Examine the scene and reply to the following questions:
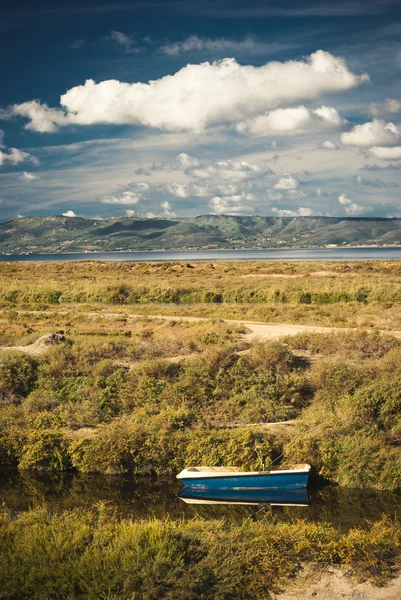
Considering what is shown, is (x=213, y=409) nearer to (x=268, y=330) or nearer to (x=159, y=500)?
(x=159, y=500)

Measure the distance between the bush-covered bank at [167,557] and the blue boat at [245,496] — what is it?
3.74 meters

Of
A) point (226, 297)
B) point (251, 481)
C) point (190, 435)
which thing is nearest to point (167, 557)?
point (251, 481)

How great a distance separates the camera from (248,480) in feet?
52.6

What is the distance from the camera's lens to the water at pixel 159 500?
14.9m

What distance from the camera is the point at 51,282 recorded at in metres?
72.8

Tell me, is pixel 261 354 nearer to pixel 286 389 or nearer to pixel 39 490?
pixel 286 389

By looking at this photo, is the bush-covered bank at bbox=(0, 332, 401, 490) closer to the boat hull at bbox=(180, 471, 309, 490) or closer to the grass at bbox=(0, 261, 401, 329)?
the boat hull at bbox=(180, 471, 309, 490)

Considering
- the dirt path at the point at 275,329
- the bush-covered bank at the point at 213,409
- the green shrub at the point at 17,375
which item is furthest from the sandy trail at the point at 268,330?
the bush-covered bank at the point at 213,409

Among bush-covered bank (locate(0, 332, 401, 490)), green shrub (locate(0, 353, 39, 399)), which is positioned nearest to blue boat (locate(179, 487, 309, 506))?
bush-covered bank (locate(0, 332, 401, 490))

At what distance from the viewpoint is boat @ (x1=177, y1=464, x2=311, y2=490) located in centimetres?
1599

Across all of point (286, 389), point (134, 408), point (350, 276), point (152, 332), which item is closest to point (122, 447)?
point (134, 408)

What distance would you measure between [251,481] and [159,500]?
9.42 feet

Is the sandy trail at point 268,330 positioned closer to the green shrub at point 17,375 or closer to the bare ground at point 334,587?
the green shrub at point 17,375

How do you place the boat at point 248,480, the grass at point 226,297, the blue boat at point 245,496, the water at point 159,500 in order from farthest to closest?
the grass at point 226,297 → the boat at point 248,480 → the blue boat at point 245,496 → the water at point 159,500
